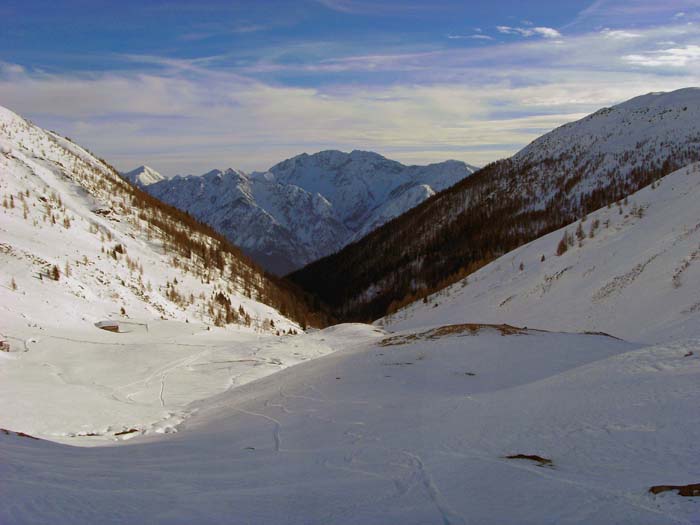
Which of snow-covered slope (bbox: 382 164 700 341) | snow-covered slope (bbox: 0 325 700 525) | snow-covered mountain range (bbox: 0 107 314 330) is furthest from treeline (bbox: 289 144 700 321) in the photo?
snow-covered slope (bbox: 0 325 700 525)

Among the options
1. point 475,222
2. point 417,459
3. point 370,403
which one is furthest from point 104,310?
point 475,222

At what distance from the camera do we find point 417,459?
6.52m

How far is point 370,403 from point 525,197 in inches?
3619

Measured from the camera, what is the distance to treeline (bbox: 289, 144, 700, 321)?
7962cm

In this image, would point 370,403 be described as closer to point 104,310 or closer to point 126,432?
point 126,432

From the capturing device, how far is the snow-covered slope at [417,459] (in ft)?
15.4

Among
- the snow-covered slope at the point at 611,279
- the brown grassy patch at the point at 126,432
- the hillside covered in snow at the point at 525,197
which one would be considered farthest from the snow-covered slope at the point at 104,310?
the hillside covered in snow at the point at 525,197

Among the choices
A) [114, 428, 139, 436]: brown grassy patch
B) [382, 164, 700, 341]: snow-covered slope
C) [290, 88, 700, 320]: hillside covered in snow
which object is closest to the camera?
[114, 428, 139, 436]: brown grassy patch

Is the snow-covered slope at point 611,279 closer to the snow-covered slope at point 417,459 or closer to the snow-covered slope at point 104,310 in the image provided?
the snow-covered slope at point 417,459

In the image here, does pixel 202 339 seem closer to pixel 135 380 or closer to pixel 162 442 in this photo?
pixel 135 380

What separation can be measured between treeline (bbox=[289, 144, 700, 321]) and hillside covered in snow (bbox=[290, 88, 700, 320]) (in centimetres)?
25

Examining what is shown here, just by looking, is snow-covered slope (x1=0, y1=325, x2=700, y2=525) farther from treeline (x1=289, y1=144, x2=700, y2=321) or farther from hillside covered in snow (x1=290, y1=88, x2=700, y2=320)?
treeline (x1=289, y1=144, x2=700, y2=321)

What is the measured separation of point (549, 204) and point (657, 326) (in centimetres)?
7767

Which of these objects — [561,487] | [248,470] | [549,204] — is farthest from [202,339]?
[549,204]
